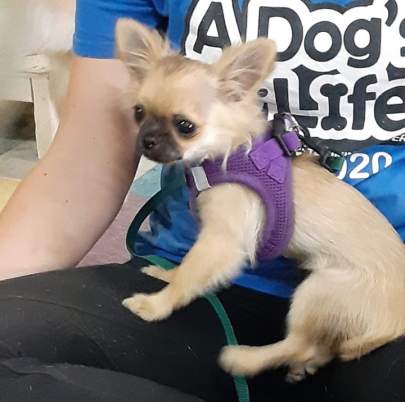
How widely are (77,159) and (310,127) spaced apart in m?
0.29

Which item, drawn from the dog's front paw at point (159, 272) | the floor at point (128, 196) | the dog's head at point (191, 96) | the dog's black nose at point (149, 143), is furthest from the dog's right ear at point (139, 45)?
the floor at point (128, 196)

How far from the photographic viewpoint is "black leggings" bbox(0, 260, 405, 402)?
0.80 m

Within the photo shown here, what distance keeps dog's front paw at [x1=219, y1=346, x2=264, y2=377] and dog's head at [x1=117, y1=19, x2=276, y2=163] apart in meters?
→ 0.20

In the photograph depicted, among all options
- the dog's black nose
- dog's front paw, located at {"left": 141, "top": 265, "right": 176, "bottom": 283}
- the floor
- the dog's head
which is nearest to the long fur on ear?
the dog's head

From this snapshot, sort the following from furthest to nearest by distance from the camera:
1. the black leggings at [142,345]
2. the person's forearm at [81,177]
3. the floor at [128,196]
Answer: the floor at [128,196] → the person's forearm at [81,177] → the black leggings at [142,345]

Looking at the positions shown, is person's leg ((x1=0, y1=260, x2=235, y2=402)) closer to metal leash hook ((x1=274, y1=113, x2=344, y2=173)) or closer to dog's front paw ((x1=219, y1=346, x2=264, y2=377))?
dog's front paw ((x1=219, y1=346, x2=264, y2=377))

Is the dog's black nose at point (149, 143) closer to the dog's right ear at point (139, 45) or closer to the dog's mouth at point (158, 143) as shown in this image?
the dog's mouth at point (158, 143)

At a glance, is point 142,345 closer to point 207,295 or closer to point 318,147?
point 207,295

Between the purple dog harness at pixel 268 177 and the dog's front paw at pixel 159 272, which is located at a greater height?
the purple dog harness at pixel 268 177

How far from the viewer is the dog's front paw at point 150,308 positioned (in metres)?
0.89

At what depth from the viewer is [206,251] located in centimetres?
88

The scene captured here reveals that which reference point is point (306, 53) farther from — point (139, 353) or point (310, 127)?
point (139, 353)

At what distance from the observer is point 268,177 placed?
87cm

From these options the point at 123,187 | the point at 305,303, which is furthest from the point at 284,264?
the point at 123,187
